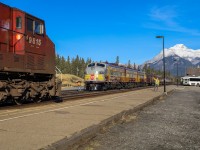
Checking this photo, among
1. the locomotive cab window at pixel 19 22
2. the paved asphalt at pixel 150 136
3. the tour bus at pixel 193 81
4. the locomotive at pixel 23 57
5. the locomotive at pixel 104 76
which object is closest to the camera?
the paved asphalt at pixel 150 136

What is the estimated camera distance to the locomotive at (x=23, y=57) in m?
12.9

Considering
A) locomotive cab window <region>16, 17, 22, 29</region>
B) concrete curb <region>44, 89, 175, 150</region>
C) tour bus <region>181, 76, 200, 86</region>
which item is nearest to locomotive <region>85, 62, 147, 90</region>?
locomotive cab window <region>16, 17, 22, 29</region>

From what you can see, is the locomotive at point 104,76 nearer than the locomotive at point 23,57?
No

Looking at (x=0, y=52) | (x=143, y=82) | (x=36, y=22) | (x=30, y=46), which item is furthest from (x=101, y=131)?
(x=143, y=82)

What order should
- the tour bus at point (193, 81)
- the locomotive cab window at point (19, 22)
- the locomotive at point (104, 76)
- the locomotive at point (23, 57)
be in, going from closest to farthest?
the locomotive at point (23, 57)
the locomotive cab window at point (19, 22)
the locomotive at point (104, 76)
the tour bus at point (193, 81)

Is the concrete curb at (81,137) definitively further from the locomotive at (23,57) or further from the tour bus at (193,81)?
the tour bus at (193,81)

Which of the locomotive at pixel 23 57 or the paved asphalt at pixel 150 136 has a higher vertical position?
the locomotive at pixel 23 57

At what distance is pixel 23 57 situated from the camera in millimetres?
13555

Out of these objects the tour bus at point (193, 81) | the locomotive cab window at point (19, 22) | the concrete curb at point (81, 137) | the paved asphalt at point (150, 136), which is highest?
the locomotive cab window at point (19, 22)

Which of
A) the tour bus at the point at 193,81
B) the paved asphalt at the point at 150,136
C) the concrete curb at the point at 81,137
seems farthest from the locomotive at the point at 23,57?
the tour bus at the point at 193,81

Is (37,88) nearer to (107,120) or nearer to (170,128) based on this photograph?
(107,120)

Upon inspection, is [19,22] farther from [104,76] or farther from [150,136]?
[104,76]

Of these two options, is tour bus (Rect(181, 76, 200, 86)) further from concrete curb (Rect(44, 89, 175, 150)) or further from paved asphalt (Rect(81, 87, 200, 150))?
concrete curb (Rect(44, 89, 175, 150))

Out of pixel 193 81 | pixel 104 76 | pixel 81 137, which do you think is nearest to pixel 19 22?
pixel 81 137
